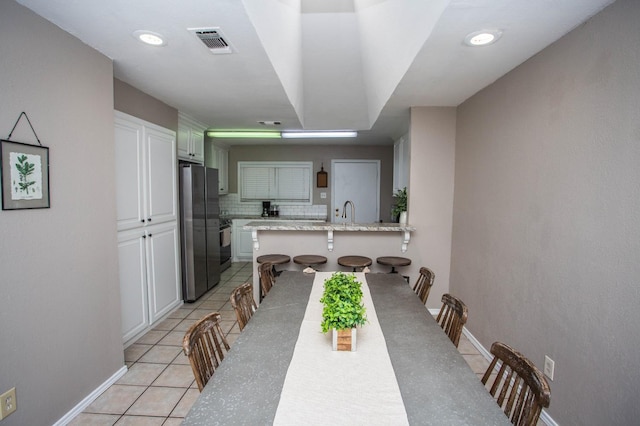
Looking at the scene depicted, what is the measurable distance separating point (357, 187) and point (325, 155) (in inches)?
36.5

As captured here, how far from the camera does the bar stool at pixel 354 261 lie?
10.8 ft

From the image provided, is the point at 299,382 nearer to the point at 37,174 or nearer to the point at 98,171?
the point at 37,174

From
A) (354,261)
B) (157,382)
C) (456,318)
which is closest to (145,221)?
(157,382)

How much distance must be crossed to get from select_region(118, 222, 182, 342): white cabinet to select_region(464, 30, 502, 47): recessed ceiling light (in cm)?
294

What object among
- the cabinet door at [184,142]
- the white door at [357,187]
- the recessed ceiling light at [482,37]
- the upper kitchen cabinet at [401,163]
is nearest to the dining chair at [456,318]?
the recessed ceiling light at [482,37]

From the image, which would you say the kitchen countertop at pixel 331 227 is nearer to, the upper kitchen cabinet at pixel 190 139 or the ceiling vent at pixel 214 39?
the upper kitchen cabinet at pixel 190 139

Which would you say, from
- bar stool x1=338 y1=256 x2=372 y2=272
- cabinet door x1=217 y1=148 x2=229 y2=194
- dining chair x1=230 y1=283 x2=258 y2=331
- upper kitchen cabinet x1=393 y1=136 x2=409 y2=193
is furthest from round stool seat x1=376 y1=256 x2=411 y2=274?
cabinet door x1=217 y1=148 x2=229 y2=194

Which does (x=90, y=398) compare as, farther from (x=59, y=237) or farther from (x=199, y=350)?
(x=199, y=350)

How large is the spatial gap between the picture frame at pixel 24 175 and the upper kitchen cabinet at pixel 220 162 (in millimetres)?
3898

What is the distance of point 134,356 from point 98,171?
1627 millimetres

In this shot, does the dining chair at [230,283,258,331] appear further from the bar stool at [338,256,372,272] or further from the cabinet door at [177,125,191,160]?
the cabinet door at [177,125,191,160]

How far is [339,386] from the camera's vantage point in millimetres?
1116

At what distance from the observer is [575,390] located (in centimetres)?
172

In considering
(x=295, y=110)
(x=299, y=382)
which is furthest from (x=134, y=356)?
(x=295, y=110)
